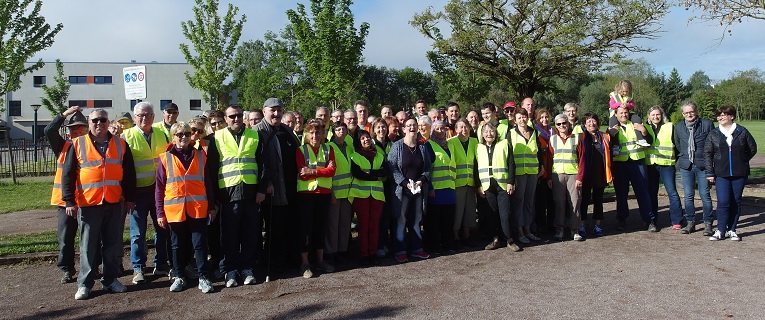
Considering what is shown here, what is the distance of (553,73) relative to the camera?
16500mm

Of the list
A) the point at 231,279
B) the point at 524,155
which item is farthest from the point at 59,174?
the point at 524,155

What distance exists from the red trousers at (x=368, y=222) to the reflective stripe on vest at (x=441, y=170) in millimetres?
860

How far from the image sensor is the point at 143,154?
20.7 feet

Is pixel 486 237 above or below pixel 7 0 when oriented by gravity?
below

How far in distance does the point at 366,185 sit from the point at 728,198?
5279 mm

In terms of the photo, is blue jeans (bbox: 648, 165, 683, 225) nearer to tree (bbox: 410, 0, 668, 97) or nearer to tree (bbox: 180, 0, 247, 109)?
tree (bbox: 410, 0, 668, 97)

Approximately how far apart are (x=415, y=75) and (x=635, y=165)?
7314 centimetres

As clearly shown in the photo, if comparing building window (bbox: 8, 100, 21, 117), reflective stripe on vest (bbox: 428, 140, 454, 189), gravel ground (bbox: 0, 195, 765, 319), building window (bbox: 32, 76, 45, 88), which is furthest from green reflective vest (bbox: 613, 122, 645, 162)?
building window (bbox: 8, 100, 21, 117)

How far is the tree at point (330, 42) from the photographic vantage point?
18547 millimetres

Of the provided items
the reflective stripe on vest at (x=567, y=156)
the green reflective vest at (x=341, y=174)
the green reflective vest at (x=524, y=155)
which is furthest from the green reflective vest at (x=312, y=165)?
the reflective stripe on vest at (x=567, y=156)

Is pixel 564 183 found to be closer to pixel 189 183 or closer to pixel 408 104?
pixel 189 183

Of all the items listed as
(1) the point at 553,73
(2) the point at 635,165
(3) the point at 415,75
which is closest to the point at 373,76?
(3) the point at 415,75

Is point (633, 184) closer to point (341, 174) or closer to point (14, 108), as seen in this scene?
point (341, 174)

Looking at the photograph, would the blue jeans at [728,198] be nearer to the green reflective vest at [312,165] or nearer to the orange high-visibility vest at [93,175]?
the green reflective vest at [312,165]
